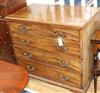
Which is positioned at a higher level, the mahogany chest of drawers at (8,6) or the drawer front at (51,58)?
the mahogany chest of drawers at (8,6)

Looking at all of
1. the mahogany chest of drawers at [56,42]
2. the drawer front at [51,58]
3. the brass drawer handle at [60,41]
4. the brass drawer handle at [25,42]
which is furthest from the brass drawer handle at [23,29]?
the brass drawer handle at [60,41]

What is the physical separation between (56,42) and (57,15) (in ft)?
→ 0.87

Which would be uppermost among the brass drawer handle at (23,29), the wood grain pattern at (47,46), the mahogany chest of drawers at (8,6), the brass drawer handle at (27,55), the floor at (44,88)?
the mahogany chest of drawers at (8,6)

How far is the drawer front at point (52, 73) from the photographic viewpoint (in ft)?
6.46

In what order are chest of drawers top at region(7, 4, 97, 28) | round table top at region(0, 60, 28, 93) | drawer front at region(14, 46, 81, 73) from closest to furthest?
round table top at region(0, 60, 28, 93) < chest of drawers top at region(7, 4, 97, 28) < drawer front at region(14, 46, 81, 73)

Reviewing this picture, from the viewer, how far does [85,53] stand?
6.04 feet

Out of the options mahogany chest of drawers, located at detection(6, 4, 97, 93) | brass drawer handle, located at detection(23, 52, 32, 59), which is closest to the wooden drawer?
mahogany chest of drawers, located at detection(6, 4, 97, 93)

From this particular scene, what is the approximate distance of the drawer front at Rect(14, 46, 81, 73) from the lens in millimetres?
1867

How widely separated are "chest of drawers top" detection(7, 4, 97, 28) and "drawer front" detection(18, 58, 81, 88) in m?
0.52

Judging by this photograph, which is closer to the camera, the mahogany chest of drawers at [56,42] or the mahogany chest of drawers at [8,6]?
the mahogany chest of drawers at [56,42]

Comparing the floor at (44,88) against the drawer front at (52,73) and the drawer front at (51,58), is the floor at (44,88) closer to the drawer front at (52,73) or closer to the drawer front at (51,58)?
the drawer front at (52,73)

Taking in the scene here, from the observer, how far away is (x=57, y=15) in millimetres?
1905

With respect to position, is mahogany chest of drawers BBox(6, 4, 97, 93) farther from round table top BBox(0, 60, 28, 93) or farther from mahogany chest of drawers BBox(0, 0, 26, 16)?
round table top BBox(0, 60, 28, 93)

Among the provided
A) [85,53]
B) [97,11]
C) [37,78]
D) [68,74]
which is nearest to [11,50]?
[37,78]
